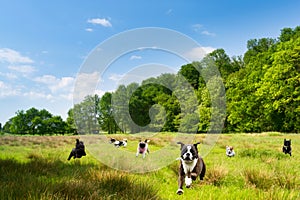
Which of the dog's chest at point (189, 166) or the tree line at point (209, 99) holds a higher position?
the tree line at point (209, 99)

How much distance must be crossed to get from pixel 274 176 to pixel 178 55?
3.88 meters

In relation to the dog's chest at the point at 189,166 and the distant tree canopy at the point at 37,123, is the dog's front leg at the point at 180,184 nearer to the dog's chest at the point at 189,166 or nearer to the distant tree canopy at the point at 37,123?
the dog's chest at the point at 189,166

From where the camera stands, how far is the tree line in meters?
10.3

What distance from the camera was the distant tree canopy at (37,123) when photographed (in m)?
62.4

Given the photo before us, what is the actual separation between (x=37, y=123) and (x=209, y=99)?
5088 cm

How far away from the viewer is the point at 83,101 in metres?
8.35

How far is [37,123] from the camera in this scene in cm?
6756

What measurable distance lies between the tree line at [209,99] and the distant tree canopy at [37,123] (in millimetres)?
537

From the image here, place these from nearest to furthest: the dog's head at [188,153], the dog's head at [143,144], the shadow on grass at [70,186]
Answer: the shadow on grass at [70,186] < the dog's head at [188,153] < the dog's head at [143,144]

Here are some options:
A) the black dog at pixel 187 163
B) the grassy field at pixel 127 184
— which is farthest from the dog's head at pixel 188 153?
the grassy field at pixel 127 184

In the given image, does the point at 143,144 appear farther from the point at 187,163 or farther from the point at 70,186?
the point at 70,186

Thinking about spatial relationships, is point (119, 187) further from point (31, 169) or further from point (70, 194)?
point (31, 169)

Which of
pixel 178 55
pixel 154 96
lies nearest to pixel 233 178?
pixel 178 55

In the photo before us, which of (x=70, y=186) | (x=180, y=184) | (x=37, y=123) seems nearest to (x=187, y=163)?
(x=180, y=184)
